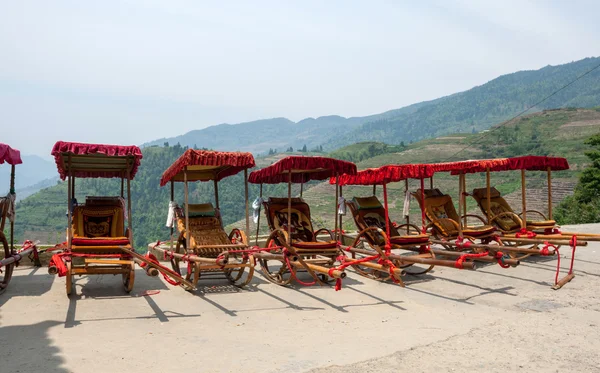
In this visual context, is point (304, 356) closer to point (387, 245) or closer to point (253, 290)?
point (253, 290)

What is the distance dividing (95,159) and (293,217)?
357 centimetres

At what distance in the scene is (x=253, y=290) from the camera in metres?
7.65

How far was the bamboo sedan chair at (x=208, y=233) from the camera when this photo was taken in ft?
24.3

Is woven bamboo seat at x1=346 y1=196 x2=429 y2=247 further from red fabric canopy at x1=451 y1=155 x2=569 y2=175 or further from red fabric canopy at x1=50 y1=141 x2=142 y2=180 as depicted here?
red fabric canopy at x1=50 y1=141 x2=142 y2=180

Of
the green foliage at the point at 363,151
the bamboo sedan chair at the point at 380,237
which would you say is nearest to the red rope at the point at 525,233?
the bamboo sedan chair at the point at 380,237

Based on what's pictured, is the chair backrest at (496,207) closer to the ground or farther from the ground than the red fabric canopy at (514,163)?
closer to the ground

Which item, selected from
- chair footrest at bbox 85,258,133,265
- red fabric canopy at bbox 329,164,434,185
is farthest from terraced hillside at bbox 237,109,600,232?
chair footrest at bbox 85,258,133,265

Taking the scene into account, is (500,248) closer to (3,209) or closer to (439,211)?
(439,211)

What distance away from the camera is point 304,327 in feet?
18.2

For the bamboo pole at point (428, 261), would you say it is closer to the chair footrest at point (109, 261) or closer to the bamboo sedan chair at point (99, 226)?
the bamboo sedan chair at point (99, 226)

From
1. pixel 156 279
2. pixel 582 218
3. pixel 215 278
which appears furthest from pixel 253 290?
pixel 582 218

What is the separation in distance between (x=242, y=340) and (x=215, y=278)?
145 inches

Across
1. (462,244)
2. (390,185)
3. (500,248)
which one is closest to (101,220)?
(462,244)

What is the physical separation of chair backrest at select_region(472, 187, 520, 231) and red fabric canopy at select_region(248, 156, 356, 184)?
416cm
